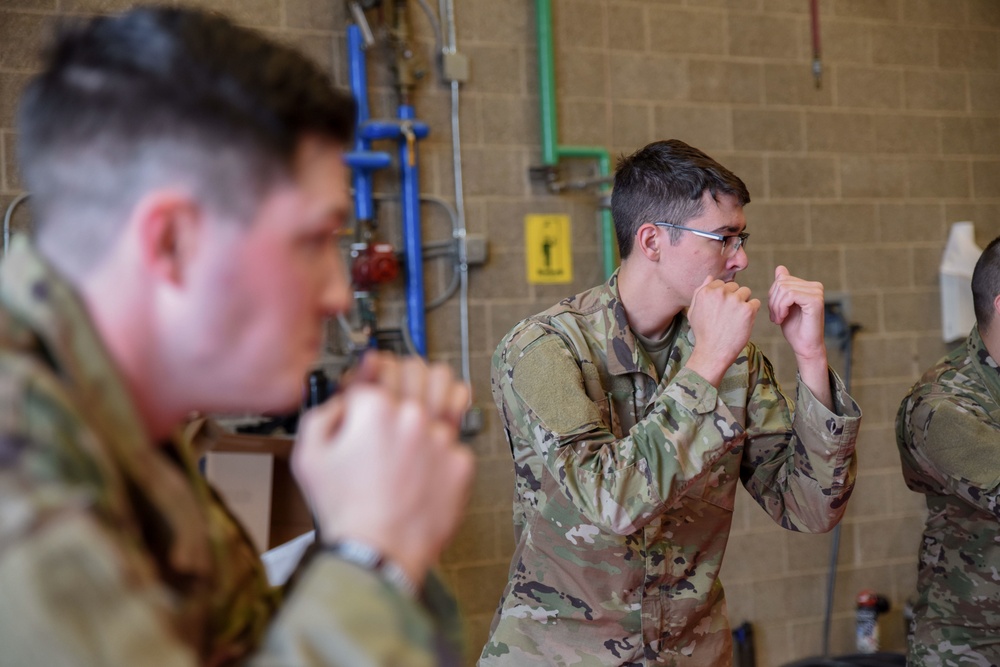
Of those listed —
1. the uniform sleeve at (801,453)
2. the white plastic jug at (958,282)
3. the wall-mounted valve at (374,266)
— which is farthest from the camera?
the white plastic jug at (958,282)

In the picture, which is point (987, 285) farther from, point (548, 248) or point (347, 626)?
point (347, 626)

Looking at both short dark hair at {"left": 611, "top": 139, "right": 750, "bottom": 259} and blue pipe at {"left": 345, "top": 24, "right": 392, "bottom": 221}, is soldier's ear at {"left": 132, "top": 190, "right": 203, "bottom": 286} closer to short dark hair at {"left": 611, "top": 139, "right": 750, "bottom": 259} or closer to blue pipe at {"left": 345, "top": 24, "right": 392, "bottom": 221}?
short dark hair at {"left": 611, "top": 139, "right": 750, "bottom": 259}

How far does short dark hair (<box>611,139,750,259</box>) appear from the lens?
2.21 metres

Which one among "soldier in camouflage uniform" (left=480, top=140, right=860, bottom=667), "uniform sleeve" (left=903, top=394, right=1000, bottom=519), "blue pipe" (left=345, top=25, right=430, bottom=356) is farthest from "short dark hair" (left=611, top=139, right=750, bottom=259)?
"blue pipe" (left=345, top=25, right=430, bottom=356)

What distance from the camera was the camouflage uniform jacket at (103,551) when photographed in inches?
25.4

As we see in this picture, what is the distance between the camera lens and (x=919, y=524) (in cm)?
449

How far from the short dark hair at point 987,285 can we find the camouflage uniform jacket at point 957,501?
6 cm

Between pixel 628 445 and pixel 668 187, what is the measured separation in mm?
706

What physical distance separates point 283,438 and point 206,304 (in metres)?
2.31

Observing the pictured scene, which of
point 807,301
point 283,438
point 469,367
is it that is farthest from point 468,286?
point 807,301

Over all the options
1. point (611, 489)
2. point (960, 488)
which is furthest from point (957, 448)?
point (611, 489)

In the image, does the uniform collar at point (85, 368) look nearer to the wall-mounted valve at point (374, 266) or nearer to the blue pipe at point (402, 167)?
the wall-mounted valve at point (374, 266)

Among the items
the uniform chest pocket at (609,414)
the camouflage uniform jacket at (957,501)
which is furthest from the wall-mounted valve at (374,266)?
the camouflage uniform jacket at (957,501)

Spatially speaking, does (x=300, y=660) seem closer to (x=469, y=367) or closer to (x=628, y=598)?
(x=628, y=598)
